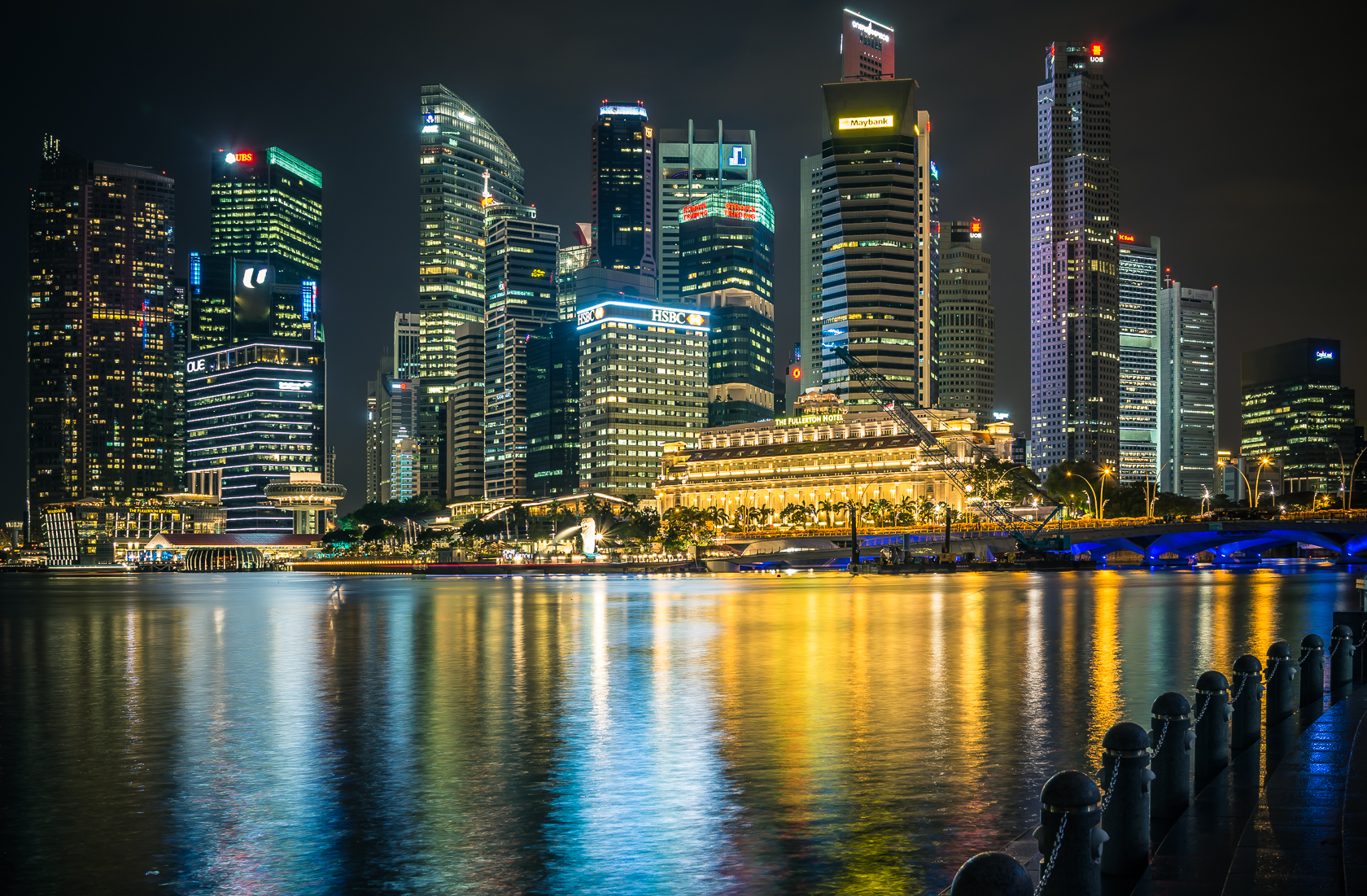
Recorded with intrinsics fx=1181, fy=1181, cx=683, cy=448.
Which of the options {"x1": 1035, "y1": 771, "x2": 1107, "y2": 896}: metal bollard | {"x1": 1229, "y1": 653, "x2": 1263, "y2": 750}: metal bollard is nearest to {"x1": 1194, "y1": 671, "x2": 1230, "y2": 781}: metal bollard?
{"x1": 1229, "y1": 653, "x2": 1263, "y2": 750}: metal bollard

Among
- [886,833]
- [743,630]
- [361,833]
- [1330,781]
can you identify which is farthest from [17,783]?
[743,630]

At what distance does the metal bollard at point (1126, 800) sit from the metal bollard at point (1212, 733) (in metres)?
4.37

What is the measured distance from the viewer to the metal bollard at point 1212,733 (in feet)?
52.9

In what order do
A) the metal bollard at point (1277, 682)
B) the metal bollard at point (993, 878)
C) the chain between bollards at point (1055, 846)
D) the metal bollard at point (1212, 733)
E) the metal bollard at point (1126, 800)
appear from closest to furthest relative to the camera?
the metal bollard at point (993, 878) < the chain between bollards at point (1055, 846) < the metal bollard at point (1126, 800) < the metal bollard at point (1212, 733) < the metal bollard at point (1277, 682)

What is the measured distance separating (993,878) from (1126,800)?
4484 millimetres

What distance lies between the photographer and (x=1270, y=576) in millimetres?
127688

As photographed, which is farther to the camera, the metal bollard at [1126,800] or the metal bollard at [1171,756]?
the metal bollard at [1171,756]

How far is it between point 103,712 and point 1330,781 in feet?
91.4

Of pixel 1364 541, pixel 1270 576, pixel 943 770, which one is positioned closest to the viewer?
pixel 943 770

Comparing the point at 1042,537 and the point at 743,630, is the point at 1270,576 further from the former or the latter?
the point at 743,630

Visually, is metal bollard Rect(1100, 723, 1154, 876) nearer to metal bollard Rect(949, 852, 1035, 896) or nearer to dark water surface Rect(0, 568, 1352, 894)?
dark water surface Rect(0, 568, 1352, 894)

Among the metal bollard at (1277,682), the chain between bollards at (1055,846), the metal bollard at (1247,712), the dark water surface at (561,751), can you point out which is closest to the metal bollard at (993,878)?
the chain between bollards at (1055,846)

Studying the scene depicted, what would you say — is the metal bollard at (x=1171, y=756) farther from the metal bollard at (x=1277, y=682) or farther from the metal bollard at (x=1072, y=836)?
the metal bollard at (x=1277, y=682)

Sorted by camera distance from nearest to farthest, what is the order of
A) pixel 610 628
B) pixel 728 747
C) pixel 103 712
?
pixel 728 747, pixel 103 712, pixel 610 628
